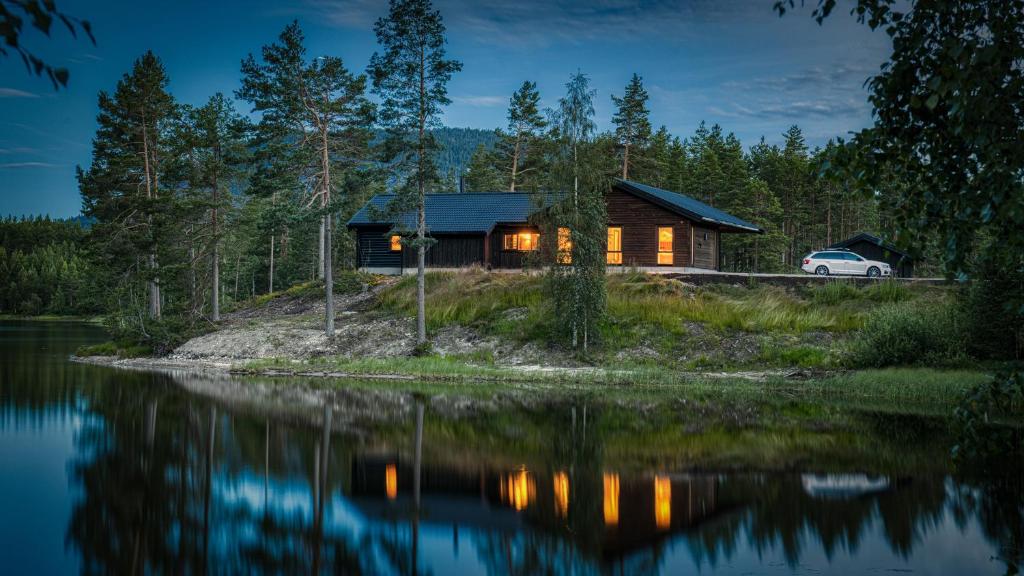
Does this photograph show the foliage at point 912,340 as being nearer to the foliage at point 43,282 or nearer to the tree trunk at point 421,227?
the tree trunk at point 421,227

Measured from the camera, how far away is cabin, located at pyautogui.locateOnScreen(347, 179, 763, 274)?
1689 inches

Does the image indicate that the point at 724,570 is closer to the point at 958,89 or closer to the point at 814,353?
the point at 958,89

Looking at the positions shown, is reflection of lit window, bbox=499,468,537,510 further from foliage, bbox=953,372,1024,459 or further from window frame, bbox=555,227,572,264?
window frame, bbox=555,227,572,264

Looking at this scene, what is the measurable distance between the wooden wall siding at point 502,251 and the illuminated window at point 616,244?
18.4 ft

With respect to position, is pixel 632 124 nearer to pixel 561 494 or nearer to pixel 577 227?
pixel 577 227

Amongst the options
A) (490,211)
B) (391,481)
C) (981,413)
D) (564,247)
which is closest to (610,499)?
(391,481)

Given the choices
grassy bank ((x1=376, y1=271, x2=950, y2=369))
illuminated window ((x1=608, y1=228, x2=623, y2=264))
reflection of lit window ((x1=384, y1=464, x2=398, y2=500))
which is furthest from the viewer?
illuminated window ((x1=608, y1=228, x2=623, y2=264))

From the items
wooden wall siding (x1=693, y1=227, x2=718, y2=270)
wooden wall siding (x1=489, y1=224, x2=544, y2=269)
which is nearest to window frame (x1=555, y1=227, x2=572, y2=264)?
wooden wall siding (x1=693, y1=227, x2=718, y2=270)

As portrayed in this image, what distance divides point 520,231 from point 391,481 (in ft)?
114

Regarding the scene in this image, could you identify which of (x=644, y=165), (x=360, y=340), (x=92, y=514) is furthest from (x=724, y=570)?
(x=644, y=165)

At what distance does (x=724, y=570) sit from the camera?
8.53m

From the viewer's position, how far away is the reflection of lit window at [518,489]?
11352 mm

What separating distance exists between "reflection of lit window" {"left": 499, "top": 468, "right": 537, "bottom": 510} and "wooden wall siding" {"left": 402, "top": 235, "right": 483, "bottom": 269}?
111 ft

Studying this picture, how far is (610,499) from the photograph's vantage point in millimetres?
11383
